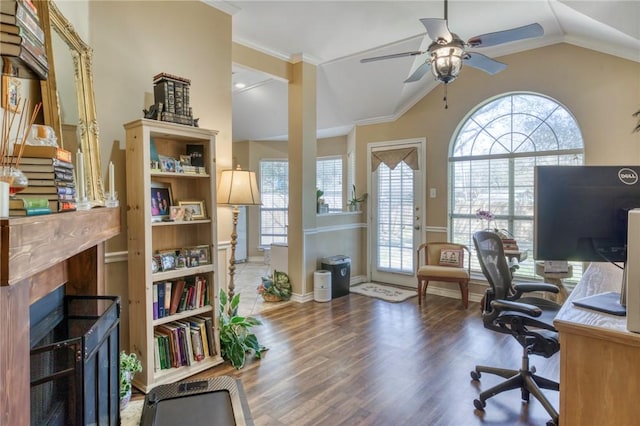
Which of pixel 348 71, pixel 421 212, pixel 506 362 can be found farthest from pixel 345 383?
pixel 348 71

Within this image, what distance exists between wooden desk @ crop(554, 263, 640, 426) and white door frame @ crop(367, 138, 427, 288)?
379 cm

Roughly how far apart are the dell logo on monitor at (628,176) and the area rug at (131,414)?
262 cm

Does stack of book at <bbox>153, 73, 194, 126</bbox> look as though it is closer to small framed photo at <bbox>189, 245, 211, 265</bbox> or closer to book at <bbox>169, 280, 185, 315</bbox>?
small framed photo at <bbox>189, 245, 211, 265</bbox>

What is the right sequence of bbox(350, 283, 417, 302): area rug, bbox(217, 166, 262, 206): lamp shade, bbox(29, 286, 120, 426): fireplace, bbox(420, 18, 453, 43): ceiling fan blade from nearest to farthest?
bbox(29, 286, 120, 426): fireplace < bbox(420, 18, 453, 43): ceiling fan blade < bbox(217, 166, 262, 206): lamp shade < bbox(350, 283, 417, 302): area rug

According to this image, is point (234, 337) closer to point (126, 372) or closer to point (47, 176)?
point (126, 372)

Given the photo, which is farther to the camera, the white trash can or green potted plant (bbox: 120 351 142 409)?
the white trash can

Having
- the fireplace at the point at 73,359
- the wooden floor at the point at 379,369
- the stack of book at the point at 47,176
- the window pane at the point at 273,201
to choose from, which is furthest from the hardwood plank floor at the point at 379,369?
the window pane at the point at 273,201

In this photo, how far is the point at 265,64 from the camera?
4281 mm

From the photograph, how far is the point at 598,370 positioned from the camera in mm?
1216

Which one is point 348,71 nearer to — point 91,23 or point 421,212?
point 421,212

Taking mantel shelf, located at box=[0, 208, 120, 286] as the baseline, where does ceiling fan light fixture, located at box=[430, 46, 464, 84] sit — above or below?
above

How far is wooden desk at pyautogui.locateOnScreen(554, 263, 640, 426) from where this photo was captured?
1.16m

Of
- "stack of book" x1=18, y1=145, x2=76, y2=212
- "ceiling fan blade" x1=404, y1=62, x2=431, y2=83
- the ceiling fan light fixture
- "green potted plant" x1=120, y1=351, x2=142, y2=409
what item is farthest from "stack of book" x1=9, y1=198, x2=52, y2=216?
"ceiling fan blade" x1=404, y1=62, x2=431, y2=83

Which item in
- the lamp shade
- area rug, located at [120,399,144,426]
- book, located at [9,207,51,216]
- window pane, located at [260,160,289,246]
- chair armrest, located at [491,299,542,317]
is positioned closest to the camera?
book, located at [9,207,51,216]
